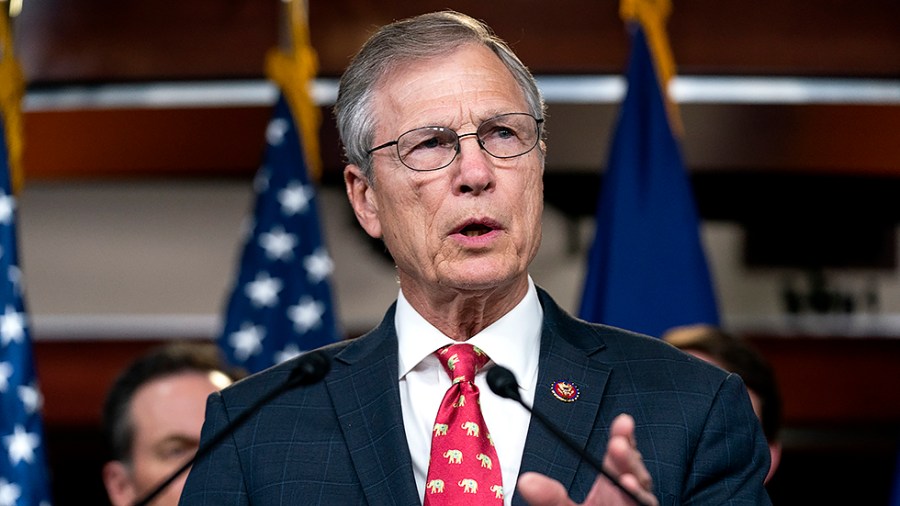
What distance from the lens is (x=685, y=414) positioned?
→ 5.26ft

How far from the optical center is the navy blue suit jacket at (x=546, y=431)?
5.16 ft

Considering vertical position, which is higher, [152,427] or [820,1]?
[820,1]

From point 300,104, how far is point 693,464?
8.74 feet

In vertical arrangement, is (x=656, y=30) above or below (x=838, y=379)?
above

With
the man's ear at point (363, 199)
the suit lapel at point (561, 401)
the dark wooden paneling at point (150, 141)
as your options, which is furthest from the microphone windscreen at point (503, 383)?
the dark wooden paneling at point (150, 141)

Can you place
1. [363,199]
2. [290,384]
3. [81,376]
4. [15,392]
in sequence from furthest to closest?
[81,376]
[15,392]
[363,199]
[290,384]

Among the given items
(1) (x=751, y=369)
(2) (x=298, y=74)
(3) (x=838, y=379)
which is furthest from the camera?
(3) (x=838, y=379)

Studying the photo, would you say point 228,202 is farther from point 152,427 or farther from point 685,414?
point 685,414

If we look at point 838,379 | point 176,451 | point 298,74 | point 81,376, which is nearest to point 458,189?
point 176,451

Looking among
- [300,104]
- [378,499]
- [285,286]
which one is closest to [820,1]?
[300,104]

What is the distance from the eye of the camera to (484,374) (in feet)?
5.67

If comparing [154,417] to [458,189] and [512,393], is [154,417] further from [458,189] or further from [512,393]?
[512,393]

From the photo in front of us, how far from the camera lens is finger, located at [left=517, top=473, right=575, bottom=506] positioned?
1.30 meters

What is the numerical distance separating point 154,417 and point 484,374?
4.53 ft
